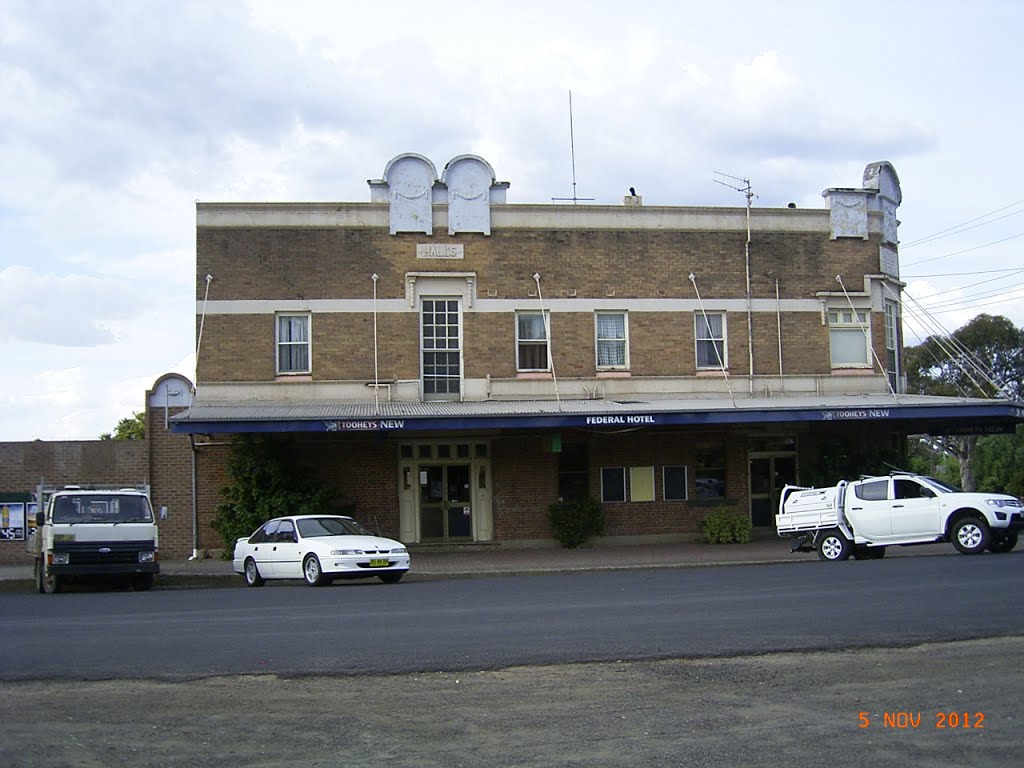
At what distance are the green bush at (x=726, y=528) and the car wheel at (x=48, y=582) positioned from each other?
15.5 metres

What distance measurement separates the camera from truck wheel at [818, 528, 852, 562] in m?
22.8

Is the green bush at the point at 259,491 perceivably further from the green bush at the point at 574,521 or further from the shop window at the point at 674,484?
the shop window at the point at 674,484

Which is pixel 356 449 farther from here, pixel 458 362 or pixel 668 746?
pixel 668 746

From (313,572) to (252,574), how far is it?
2.14 metres

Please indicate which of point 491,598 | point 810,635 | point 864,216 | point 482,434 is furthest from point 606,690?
point 864,216

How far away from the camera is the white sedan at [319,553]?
20188 millimetres

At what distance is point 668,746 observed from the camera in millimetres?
7691

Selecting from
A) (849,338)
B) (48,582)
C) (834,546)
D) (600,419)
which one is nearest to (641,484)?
(600,419)

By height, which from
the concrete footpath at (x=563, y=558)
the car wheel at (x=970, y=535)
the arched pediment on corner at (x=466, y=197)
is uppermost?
the arched pediment on corner at (x=466, y=197)

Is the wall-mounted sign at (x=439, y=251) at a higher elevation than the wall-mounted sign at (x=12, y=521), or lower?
higher

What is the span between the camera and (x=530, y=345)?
95.9ft

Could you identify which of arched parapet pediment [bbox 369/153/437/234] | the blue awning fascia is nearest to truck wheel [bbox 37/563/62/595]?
the blue awning fascia

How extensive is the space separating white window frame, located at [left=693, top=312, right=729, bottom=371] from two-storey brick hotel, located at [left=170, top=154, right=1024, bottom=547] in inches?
2.2
